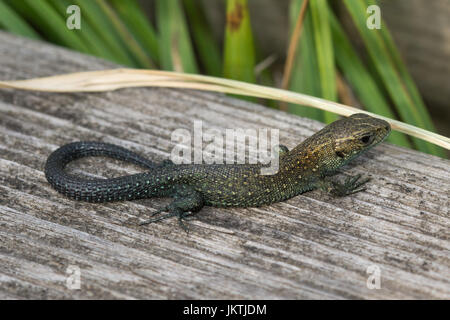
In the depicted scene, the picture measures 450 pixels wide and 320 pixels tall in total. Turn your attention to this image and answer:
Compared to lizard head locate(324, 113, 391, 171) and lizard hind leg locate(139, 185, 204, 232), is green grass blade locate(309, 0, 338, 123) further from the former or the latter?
lizard hind leg locate(139, 185, 204, 232)

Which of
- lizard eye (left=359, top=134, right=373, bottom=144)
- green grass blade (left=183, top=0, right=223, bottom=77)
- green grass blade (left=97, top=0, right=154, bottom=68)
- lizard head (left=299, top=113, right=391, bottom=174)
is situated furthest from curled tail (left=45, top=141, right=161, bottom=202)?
green grass blade (left=183, top=0, right=223, bottom=77)

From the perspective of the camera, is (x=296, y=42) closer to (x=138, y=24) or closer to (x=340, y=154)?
(x=340, y=154)

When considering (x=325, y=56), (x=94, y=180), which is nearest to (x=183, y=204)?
(x=94, y=180)

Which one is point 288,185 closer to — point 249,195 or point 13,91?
point 249,195

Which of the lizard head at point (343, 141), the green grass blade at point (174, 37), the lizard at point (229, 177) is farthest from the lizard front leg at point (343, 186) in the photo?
the green grass blade at point (174, 37)
